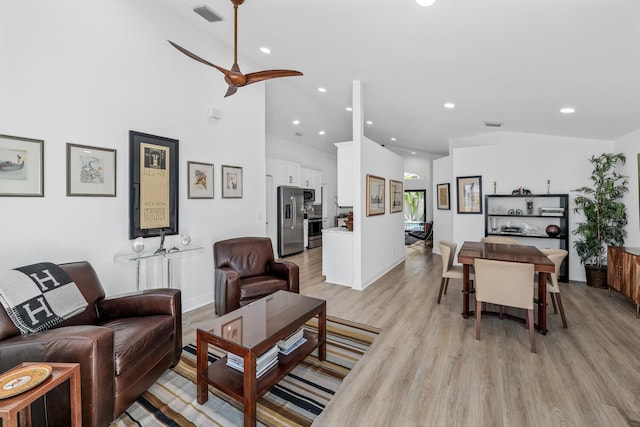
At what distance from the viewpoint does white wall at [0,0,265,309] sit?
2.26 m

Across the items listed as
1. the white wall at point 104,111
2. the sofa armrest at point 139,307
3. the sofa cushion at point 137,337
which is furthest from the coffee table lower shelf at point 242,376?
the white wall at point 104,111

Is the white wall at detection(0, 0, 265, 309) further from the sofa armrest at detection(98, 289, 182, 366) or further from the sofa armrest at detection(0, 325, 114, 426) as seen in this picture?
the sofa armrest at detection(0, 325, 114, 426)

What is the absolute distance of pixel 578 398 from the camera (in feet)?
6.33

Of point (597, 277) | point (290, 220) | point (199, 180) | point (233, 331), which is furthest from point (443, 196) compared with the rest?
point (233, 331)

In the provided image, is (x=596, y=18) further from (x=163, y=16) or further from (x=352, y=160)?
(x=163, y=16)

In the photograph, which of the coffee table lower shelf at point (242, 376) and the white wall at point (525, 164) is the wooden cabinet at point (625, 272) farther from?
the coffee table lower shelf at point (242, 376)

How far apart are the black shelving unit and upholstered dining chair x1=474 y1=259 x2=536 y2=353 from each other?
299 centimetres

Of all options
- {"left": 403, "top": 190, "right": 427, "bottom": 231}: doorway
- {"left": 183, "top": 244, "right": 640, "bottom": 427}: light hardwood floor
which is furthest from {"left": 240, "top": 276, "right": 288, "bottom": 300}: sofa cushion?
{"left": 403, "top": 190, "right": 427, "bottom": 231}: doorway

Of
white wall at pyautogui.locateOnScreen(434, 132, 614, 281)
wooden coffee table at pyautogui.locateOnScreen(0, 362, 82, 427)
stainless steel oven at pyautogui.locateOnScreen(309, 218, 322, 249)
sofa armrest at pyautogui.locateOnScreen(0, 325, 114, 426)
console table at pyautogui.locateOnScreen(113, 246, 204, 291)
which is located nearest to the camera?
wooden coffee table at pyautogui.locateOnScreen(0, 362, 82, 427)

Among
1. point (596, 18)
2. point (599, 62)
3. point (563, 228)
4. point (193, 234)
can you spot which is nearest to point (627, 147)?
point (563, 228)

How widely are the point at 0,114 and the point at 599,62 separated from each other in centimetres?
477

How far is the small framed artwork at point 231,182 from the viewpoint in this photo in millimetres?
3949

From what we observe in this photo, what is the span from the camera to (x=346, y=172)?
15.3ft

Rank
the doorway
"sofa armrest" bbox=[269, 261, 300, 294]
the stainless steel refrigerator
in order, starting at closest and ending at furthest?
"sofa armrest" bbox=[269, 261, 300, 294] → the stainless steel refrigerator → the doorway
